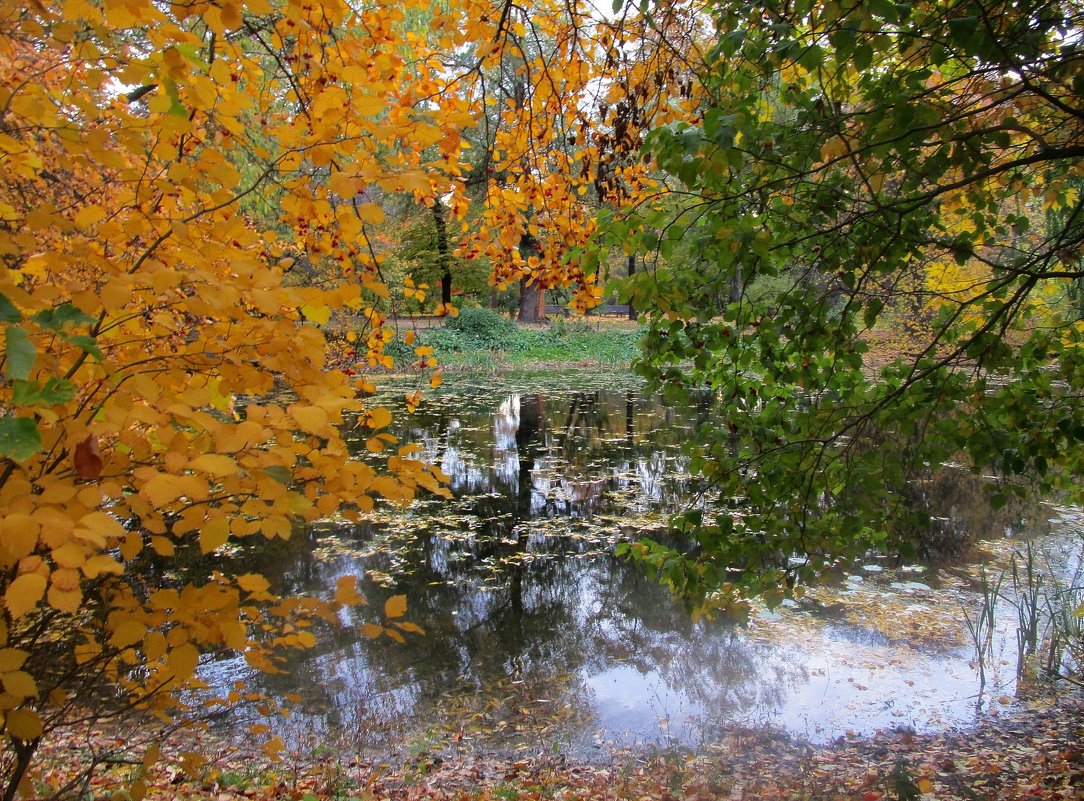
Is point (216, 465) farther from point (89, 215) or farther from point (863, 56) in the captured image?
point (863, 56)

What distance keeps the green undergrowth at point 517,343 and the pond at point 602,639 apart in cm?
1287

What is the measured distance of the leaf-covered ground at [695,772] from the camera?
337 cm

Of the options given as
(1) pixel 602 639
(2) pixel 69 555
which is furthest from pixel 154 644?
(1) pixel 602 639

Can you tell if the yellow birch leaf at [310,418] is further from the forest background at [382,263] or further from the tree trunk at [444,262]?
the tree trunk at [444,262]

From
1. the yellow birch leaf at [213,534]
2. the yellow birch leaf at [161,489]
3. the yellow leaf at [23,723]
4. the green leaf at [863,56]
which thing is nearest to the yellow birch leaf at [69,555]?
the yellow birch leaf at [161,489]

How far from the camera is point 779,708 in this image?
A: 4414mm

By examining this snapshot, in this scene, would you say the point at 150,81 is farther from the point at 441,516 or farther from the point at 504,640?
the point at 441,516

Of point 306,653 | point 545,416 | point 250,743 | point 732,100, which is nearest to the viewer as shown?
point 732,100

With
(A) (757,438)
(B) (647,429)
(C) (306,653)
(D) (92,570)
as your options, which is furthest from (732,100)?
(B) (647,429)

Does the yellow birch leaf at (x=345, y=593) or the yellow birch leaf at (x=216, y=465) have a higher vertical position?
the yellow birch leaf at (x=216, y=465)

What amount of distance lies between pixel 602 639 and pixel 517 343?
688 inches

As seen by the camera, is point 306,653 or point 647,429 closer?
point 306,653

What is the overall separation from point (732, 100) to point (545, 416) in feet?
36.8

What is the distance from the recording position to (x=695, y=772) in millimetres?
3730
